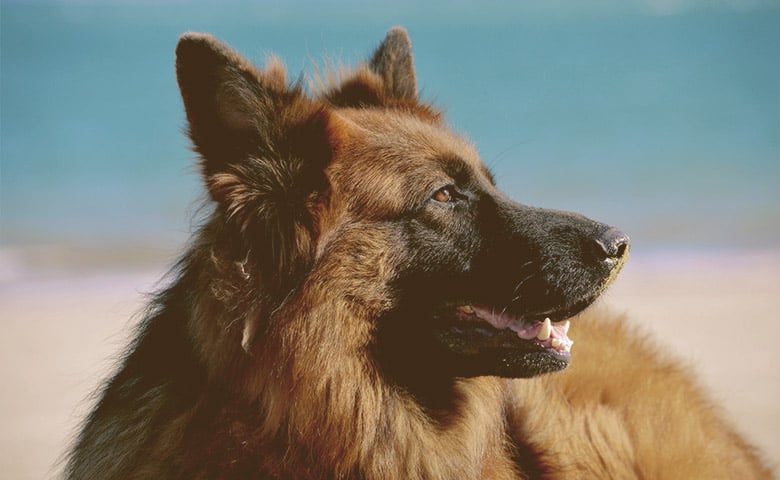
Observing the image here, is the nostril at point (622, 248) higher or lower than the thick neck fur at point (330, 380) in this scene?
higher

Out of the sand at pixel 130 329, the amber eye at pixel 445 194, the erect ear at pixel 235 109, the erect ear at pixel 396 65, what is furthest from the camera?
the sand at pixel 130 329

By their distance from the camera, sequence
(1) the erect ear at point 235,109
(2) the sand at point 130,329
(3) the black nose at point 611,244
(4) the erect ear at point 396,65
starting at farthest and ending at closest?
(2) the sand at point 130,329 < (4) the erect ear at point 396,65 < (3) the black nose at point 611,244 < (1) the erect ear at point 235,109

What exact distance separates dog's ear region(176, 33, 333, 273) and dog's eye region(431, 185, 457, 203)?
543mm

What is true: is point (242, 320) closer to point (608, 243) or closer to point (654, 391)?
point (608, 243)

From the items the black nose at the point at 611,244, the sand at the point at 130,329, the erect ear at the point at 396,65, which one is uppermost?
the erect ear at the point at 396,65

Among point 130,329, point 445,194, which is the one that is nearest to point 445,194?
point 445,194

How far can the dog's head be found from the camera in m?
3.18

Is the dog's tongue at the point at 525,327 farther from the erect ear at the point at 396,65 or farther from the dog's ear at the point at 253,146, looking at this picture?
the erect ear at the point at 396,65

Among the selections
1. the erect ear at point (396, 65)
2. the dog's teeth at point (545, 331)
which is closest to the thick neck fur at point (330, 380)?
the dog's teeth at point (545, 331)

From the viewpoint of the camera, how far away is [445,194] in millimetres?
3580

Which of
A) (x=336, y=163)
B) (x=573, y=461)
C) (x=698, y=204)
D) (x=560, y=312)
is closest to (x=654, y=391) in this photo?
(x=573, y=461)

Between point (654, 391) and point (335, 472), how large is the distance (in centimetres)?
200

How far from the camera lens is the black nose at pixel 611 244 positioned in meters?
3.37

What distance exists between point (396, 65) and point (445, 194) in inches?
41.6
